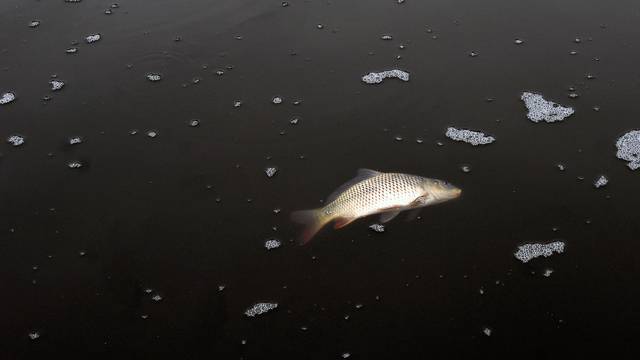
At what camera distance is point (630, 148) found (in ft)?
13.9

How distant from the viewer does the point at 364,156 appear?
4.32 meters

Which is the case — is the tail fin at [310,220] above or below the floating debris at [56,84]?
above

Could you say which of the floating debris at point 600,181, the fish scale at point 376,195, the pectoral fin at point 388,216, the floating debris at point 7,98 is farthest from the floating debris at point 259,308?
the floating debris at point 7,98

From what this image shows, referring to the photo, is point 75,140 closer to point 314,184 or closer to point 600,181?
point 314,184

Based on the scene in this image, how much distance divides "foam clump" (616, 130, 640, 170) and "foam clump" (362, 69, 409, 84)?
6.41 feet

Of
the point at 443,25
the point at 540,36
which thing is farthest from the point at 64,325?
the point at 540,36

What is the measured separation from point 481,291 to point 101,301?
2549 mm

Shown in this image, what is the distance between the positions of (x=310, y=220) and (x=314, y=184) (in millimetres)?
566

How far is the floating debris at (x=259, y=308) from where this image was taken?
11.3ft

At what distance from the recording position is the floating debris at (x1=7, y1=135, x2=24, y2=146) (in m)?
4.76

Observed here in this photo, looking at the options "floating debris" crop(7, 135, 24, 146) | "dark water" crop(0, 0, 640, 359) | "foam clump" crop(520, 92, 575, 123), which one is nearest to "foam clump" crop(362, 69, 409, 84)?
"dark water" crop(0, 0, 640, 359)

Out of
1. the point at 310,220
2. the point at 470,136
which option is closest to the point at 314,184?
the point at 310,220

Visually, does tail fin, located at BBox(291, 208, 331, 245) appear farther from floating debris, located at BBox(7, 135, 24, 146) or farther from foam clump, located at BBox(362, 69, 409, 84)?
floating debris, located at BBox(7, 135, 24, 146)

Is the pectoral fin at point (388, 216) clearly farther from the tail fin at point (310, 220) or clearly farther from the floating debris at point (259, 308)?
the floating debris at point (259, 308)
